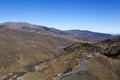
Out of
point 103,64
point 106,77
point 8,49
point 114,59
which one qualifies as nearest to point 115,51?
point 114,59

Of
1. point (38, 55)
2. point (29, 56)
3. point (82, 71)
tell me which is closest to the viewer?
point (82, 71)

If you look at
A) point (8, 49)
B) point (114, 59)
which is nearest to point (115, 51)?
point (114, 59)

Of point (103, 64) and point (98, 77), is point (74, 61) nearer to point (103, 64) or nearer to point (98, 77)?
point (103, 64)

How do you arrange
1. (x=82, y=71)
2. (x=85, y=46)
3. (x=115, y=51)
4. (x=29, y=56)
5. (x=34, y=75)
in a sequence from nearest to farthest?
(x=82, y=71) < (x=34, y=75) < (x=115, y=51) < (x=85, y=46) < (x=29, y=56)

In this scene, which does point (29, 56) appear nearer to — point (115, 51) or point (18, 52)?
point (18, 52)

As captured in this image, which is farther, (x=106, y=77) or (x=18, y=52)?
(x=18, y=52)

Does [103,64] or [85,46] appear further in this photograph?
[85,46]

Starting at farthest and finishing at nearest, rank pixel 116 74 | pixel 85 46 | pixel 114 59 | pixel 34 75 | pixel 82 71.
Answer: pixel 85 46 → pixel 114 59 → pixel 34 75 → pixel 116 74 → pixel 82 71

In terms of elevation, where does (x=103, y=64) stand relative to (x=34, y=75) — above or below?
above

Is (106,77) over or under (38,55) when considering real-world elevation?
over
